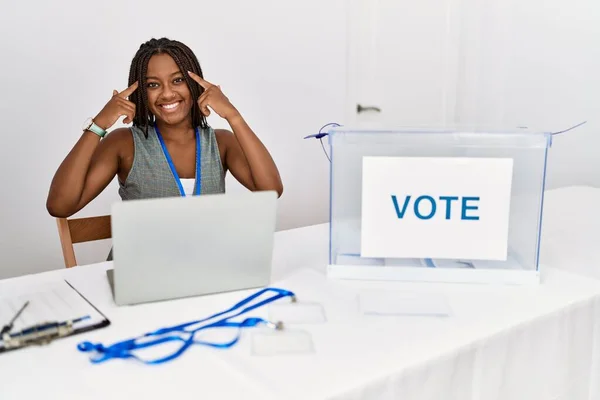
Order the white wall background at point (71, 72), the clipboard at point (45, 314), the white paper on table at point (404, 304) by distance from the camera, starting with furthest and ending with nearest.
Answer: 1. the white wall background at point (71, 72)
2. the white paper on table at point (404, 304)
3. the clipboard at point (45, 314)

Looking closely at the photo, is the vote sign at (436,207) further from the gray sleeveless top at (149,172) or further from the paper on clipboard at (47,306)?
the gray sleeveless top at (149,172)

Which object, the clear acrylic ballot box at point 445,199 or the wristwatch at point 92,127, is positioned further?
the wristwatch at point 92,127

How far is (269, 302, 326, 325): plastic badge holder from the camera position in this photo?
97 cm

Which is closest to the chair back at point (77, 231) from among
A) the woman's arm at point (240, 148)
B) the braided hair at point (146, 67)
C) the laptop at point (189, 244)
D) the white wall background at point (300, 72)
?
the white wall background at point (300, 72)

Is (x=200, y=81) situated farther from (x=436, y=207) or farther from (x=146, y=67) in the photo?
(x=436, y=207)

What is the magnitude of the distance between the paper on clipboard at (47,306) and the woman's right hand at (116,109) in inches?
22.4

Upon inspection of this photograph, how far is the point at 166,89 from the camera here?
5.19ft

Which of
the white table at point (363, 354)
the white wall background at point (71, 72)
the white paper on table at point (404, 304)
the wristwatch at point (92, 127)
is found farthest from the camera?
the white wall background at point (71, 72)

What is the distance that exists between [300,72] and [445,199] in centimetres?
118

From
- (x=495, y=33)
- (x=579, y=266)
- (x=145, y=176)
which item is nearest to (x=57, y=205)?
(x=145, y=176)

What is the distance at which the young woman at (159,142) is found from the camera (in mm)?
1563

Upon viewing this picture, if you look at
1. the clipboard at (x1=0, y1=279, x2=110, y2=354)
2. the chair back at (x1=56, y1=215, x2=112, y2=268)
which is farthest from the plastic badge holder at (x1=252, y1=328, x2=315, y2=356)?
the chair back at (x1=56, y1=215, x2=112, y2=268)

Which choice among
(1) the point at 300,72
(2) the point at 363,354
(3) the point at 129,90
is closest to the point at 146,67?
(3) the point at 129,90

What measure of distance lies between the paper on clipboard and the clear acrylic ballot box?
1.55ft
